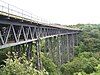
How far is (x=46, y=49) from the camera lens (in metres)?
60.2

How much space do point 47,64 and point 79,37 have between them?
39.9 metres

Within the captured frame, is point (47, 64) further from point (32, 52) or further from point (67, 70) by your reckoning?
point (32, 52)

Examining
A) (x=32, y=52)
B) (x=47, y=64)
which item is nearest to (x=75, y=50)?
(x=47, y=64)

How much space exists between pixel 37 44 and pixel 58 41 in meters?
26.8

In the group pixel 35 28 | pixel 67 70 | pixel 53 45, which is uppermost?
pixel 35 28

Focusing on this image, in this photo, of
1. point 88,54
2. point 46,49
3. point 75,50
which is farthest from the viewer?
point 75,50

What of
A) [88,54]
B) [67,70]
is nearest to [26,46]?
[67,70]

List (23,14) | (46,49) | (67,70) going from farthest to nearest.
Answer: (46,49) < (67,70) < (23,14)

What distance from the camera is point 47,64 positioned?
162 feet

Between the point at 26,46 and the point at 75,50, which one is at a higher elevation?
the point at 26,46

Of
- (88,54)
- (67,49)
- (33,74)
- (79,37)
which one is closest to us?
(33,74)

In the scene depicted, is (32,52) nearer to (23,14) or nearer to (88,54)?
(23,14)

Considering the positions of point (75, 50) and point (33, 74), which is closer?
point (33, 74)

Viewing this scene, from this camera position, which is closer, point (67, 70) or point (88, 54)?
point (67, 70)
